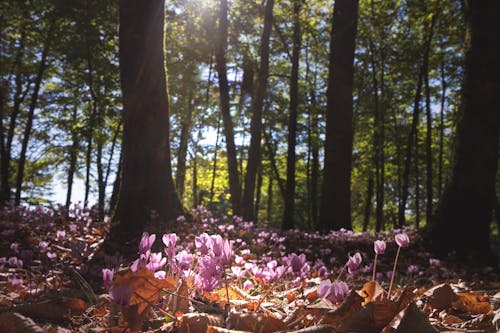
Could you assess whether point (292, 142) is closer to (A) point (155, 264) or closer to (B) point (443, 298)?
(B) point (443, 298)

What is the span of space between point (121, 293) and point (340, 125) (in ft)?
35.5

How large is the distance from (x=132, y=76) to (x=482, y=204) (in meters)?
6.75

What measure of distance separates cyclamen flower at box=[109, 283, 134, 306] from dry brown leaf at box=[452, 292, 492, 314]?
1478mm

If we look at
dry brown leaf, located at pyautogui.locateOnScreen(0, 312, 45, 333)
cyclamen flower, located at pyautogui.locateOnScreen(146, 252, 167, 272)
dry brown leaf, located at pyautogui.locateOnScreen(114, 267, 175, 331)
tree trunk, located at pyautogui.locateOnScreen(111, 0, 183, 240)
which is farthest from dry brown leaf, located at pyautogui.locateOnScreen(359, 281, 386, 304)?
tree trunk, located at pyautogui.locateOnScreen(111, 0, 183, 240)

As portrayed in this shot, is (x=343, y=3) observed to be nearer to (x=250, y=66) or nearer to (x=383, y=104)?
(x=250, y=66)

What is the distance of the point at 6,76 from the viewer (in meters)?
23.9

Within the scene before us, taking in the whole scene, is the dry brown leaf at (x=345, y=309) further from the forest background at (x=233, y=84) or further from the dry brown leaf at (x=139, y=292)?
the forest background at (x=233, y=84)

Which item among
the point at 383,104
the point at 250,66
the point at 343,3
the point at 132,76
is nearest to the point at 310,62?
the point at 383,104

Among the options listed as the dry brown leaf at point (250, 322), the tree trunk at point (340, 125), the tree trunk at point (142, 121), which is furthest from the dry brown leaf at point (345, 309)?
the tree trunk at point (340, 125)

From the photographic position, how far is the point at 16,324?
3.98 ft

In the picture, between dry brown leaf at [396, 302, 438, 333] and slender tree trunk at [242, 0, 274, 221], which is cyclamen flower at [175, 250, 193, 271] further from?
slender tree trunk at [242, 0, 274, 221]

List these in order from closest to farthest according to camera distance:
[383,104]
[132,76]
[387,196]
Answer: [132,76], [383,104], [387,196]

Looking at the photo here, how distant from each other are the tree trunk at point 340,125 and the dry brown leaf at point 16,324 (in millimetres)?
10555

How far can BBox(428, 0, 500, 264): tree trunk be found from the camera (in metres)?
7.48
